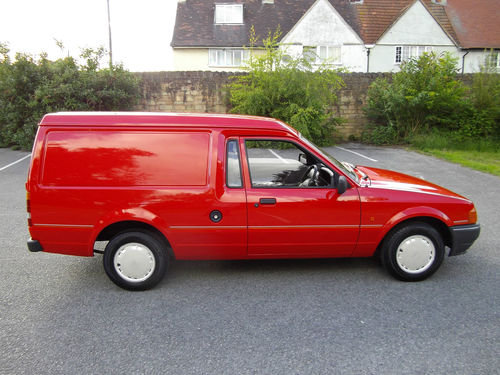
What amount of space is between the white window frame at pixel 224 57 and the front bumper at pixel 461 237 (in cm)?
2798

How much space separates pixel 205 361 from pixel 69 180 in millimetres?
2249

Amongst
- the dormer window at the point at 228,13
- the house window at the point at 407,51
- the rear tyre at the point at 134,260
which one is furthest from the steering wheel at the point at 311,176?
the dormer window at the point at 228,13

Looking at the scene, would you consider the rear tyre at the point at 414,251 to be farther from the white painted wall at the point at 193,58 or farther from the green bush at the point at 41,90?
the white painted wall at the point at 193,58

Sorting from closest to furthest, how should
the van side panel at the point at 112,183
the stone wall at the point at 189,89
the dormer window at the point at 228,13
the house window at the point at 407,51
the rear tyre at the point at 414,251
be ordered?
the van side panel at the point at 112,183 < the rear tyre at the point at 414,251 < the stone wall at the point at 189,89 < the house window at the point at 407,51 < the dormer window at the point at 228,13

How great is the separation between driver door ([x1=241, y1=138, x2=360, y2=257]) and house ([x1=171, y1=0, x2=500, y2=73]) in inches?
1012

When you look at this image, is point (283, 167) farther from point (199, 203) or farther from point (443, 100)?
point (443, 100)

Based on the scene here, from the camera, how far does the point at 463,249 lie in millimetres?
4492

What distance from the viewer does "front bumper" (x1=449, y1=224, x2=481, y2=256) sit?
4430 millimetres

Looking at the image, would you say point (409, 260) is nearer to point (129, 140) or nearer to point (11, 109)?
point (129, 140)

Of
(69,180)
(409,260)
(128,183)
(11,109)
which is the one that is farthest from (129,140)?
(11,109)

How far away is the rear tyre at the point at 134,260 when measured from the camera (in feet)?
13.8

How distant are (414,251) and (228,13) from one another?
98.2ft

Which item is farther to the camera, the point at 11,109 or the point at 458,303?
the point at 11,109

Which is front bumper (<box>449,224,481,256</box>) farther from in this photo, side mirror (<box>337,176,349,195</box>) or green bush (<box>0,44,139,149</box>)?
green bush (<box>0,44,139,149</box>)
